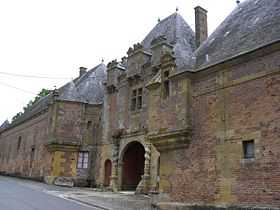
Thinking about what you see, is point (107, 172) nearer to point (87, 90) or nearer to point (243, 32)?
point (87, 90)

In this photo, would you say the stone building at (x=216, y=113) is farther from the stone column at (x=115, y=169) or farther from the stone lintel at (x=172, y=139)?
the stone column at (x=115, y=169)

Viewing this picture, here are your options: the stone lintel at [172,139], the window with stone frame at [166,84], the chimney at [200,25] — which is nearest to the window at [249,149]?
the stone lintel at [172,139]

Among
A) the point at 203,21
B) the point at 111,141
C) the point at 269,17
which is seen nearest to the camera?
the point at 269,17

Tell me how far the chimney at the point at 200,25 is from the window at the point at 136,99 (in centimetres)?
446

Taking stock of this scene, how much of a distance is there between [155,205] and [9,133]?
32.3 metres

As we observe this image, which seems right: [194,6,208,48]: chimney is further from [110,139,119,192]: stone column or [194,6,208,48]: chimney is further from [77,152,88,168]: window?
[77,152,88,168]: window

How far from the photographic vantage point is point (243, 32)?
40.9ft

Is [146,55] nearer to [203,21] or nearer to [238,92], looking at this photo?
[203,21]

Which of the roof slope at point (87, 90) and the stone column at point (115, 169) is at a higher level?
the roof slope at point (87, 90)

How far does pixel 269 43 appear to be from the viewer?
10.2m

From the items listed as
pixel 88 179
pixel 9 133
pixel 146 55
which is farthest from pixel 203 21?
pixel 9 133

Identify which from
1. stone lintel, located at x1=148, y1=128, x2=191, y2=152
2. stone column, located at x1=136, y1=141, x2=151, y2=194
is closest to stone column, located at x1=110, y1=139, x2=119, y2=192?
stone column, located at x1=136, y1=141, x2=151, y2=194

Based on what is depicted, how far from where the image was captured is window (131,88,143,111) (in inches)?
837

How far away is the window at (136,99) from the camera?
69.8ft
